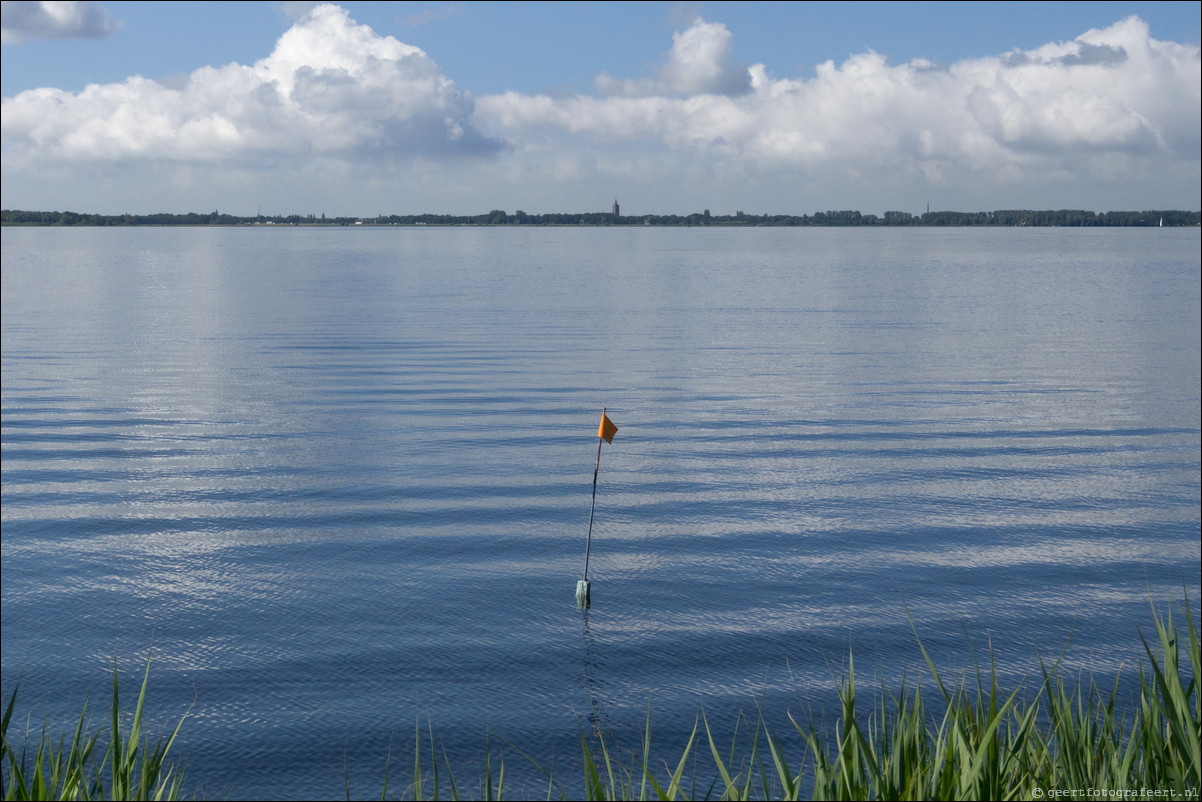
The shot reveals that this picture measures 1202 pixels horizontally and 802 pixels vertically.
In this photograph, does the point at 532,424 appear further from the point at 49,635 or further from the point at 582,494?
the point at 49,635

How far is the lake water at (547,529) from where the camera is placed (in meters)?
13.1

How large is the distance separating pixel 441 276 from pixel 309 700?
82550 millimetres

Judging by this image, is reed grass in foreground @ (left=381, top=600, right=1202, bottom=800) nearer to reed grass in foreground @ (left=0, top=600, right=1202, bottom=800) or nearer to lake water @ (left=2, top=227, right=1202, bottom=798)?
reed grass in foreground @ (left=0, top=600, right=1202, bottom=800)

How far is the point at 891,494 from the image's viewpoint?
21.5 metres

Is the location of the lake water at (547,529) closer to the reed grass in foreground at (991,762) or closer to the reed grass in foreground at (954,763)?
the reed grass in foreground at (954,763)

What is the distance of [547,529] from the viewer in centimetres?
1916

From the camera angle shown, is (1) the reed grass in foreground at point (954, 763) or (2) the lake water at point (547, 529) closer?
(1) the reed grass in foreground at point (954, 763)

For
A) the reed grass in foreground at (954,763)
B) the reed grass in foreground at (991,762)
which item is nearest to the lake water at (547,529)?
the reed grass in foreground at (954,763)

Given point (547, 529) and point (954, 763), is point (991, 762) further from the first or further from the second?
point (547, 529)

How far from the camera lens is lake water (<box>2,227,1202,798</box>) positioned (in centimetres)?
1308

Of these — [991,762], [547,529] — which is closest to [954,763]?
[991,762]

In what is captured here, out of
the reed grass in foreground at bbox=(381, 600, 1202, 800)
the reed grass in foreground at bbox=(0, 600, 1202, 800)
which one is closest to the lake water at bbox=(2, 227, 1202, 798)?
the reed grass in foreground at bbox=(0, 600, 1202, 800)

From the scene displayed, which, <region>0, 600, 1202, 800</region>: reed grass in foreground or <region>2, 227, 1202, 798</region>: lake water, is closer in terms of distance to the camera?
<region>0, 600, 1202, 800</region>: reed grass in foreground

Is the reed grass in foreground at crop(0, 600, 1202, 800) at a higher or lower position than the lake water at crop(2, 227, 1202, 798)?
higher
